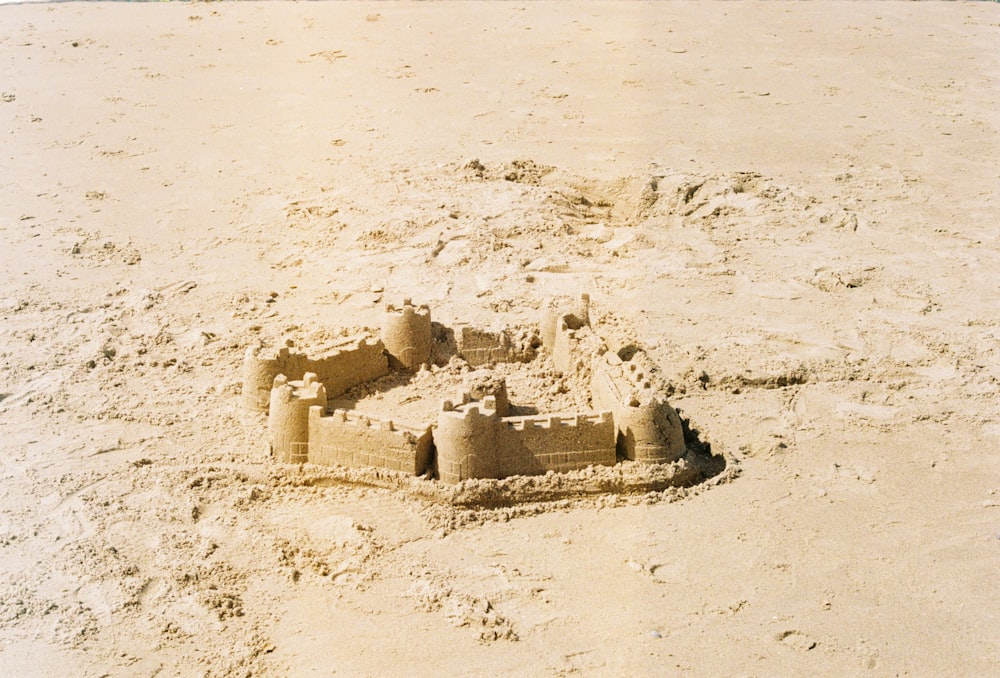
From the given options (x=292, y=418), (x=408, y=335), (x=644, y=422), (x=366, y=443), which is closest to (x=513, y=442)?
(x=644, y=422)

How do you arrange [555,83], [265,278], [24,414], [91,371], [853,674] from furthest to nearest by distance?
[555,83], [265,278], [91,371], [24,414], [853,674]

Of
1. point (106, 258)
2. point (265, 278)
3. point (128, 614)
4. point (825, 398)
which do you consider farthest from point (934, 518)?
point (106, 258)

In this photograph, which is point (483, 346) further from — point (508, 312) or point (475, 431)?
point (475, 431)

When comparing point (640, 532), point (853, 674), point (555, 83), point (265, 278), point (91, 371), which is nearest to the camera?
point (853, 674)

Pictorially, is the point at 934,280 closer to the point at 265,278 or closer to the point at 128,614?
the point at 265,278

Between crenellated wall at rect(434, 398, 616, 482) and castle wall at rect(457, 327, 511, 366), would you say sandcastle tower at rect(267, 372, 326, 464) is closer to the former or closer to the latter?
crenellated wall at rect(434, 398, 616, 482)

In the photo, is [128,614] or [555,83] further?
[555,83]

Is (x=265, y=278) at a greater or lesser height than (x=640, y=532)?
greater

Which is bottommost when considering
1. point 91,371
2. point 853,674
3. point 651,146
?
point 853,674
